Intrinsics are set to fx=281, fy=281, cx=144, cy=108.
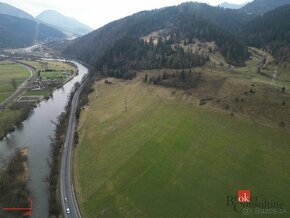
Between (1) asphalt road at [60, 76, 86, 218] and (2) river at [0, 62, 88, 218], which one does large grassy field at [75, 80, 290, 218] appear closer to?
(1) asphalt road at [60, 76, 86, 218]

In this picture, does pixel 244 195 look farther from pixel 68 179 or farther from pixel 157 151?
pixel 68 179

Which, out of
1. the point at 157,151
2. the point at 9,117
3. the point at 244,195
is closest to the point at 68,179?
the point at 157,151

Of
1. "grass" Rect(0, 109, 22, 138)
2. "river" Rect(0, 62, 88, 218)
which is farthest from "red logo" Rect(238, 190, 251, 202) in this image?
"grass" Rect(0, 109, 22, 138)

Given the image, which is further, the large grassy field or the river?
the river

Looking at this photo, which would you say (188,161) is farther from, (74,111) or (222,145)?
(74,111)

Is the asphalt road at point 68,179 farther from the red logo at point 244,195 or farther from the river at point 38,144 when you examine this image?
the red logo at point 244,195
